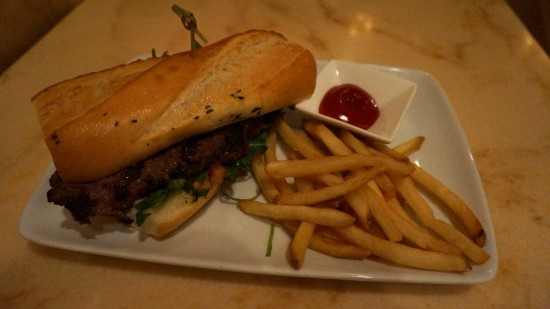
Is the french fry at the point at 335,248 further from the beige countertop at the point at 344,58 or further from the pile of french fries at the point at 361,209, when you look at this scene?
the beige countertop at the point at 344,58

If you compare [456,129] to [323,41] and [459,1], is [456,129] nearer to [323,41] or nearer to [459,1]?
[323,41]

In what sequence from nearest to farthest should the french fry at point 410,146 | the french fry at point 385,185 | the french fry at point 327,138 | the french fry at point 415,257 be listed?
the french fry at point 415,257 < the french fry at point 385,185 < the french fry at point 327,138 < the french fry at point 410,146

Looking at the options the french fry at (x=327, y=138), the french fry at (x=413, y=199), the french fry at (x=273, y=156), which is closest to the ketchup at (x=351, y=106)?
the french fry at (x=327, y=138)

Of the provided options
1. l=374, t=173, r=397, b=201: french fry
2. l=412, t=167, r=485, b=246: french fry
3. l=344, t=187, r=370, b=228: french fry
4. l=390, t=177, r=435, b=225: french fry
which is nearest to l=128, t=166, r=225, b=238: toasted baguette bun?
l=344, t=187, r=370, b=228: french fry

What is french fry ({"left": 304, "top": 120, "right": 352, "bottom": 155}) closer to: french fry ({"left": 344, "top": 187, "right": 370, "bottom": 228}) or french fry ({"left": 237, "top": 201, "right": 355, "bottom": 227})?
french fry ({"left": 344, "top": 187, "right": 370, "bottom": 228})

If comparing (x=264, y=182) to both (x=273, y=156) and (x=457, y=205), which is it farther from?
(x=457, y=205)
